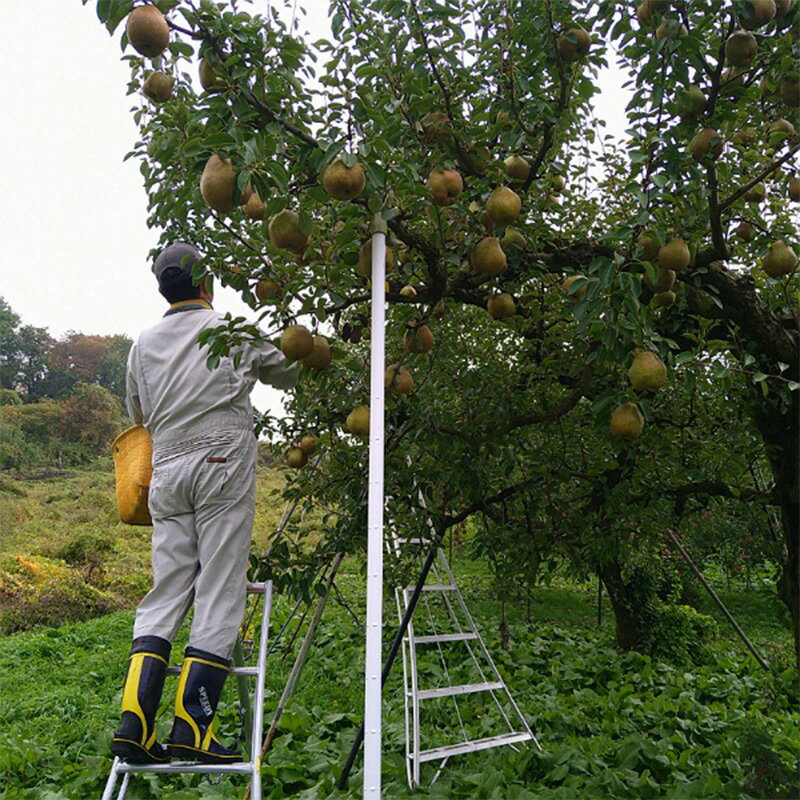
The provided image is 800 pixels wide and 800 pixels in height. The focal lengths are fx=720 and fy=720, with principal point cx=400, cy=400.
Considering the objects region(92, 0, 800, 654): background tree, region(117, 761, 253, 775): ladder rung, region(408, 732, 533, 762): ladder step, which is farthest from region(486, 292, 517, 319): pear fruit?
region(408, 732, 533, 762): ladder step

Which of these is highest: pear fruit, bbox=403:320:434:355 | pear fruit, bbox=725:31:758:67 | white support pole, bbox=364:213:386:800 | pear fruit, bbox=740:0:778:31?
pear fruit, bbox=740:0:778:31

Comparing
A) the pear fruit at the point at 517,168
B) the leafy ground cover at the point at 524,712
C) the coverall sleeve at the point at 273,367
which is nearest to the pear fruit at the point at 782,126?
the pear fruit at the point at 517,168

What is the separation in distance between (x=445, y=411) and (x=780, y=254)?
1503 mm

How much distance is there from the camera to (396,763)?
3400 millimetres

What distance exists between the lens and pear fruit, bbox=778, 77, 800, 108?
7.72ft

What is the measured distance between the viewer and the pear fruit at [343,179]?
1.79 meters

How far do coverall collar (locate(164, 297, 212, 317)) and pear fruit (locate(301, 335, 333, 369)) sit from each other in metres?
0.52

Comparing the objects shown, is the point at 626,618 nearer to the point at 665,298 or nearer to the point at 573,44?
the point at 665,298

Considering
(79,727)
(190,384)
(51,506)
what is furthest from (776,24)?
(51,506)

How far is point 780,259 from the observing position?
2.67 m

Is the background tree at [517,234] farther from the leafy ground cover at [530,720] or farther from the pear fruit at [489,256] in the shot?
the leafy ground cover at [530,720]

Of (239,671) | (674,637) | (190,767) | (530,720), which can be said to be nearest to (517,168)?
(239,671)

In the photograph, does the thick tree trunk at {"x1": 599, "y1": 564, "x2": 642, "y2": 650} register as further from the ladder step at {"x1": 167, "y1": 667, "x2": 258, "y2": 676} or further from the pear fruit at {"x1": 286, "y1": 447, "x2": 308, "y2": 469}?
the ladder step at {"x1": 167, "y1": 667, "x2": 258, "y2": 676}

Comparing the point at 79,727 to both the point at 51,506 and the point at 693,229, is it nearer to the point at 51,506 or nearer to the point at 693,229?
the point at 693,229
